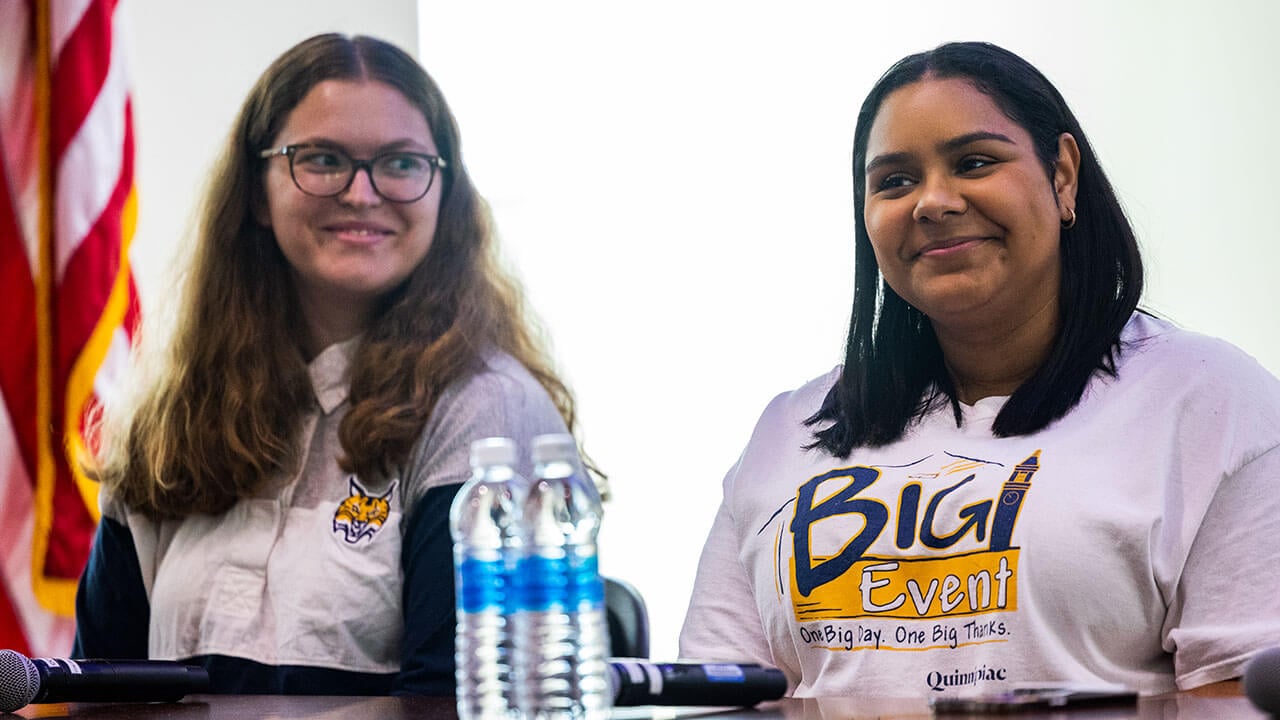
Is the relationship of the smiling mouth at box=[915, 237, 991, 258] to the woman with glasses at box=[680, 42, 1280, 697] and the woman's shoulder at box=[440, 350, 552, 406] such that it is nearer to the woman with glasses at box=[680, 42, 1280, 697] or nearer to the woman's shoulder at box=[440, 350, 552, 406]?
the woman with glasses at box=[680, 42, 1280, 697]

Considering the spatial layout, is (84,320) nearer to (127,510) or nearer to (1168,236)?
(127,510)

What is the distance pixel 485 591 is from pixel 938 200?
940 millimetres

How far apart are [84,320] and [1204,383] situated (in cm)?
211

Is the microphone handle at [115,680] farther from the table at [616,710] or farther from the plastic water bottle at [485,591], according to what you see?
the plastic water bottle at [485,591]

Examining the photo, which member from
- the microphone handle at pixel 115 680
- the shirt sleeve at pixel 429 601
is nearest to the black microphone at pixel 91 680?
the microphone handle at pixel 115 680

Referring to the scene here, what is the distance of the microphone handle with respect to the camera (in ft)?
4.80

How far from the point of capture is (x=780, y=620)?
5.79 feet

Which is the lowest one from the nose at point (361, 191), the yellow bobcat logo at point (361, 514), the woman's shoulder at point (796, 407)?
the yellow bobcat logo at point (361, 514)

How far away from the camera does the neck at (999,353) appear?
1.83 meters

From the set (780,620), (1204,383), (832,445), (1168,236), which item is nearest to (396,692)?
(780,620)

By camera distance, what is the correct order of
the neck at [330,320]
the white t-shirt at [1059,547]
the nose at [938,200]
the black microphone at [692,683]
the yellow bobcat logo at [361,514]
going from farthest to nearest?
the neck at [330,320], the yellow bobcat logo at [361,514], the nose at [938,200], the white t-shirt at [1059,547], the black microphone at [692,683]

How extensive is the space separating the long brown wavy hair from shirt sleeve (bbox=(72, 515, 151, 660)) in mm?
76

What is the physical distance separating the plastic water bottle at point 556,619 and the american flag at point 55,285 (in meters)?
1.89

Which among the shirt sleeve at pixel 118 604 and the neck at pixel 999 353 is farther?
the shirt sleeve at pixel 118 604
